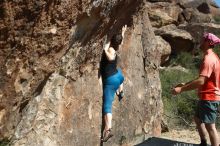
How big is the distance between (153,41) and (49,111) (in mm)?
3641

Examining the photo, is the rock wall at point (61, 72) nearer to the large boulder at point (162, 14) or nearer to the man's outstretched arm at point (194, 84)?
the man's outstretched arm at point (194, 84)

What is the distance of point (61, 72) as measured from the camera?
17.3 feet

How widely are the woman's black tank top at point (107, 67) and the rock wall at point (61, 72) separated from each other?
0.20m

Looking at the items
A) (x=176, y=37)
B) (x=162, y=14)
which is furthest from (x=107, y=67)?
(x=162, y=14)

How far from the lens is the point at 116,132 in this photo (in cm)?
668

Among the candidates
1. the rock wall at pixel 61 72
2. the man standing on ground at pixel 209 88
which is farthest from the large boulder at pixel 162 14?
the man standing on ground at pixel 209 88

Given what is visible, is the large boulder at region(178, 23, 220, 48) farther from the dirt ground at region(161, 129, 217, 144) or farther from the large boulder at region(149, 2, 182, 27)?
the dirt ground at region(161, 129, 217, 144)

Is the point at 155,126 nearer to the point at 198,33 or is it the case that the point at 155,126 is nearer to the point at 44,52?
the point at 44,52

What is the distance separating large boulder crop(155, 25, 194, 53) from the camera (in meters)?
20.4

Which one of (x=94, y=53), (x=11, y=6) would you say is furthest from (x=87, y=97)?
(x=11, y=6)

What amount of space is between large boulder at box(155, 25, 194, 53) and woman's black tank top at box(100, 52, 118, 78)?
14002 mm

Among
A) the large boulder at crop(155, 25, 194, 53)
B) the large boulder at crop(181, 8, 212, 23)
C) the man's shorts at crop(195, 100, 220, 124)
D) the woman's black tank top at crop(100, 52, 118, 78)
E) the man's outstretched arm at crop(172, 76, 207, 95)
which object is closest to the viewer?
the man's outstretched arm at crop(172, 76, 207, 95)

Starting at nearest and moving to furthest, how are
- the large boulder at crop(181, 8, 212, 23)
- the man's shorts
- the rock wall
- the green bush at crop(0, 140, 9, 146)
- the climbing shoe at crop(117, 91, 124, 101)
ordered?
the rock wall → the green bush at crop(0, 140, 9, 146) → the man's shorts → the climbing shoe at crop(117, 91, 124, 101) → the large boulder at crop(181, 8, 212, 23)

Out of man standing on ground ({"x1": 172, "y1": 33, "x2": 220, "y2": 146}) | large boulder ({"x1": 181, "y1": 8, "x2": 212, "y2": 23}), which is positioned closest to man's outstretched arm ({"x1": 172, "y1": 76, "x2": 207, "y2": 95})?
man standing on ground ({"x1": 172, "y1": 33, "x2": 220, "y2": 146})
